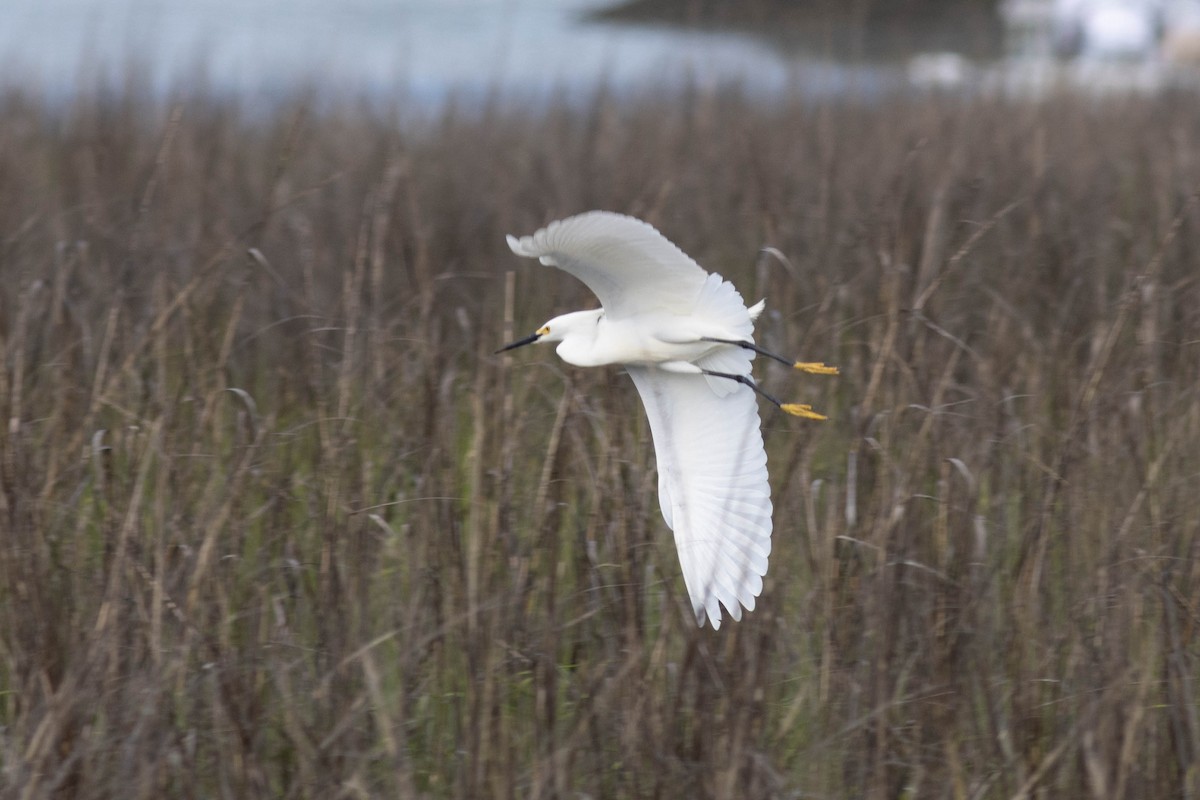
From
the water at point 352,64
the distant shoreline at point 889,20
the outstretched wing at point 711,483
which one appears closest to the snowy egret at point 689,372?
the outstretched wing at point 711,483

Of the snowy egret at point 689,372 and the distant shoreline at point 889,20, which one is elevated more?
the distant shoreline at point 889,20

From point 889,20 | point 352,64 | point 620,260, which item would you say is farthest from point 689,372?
point 889,20

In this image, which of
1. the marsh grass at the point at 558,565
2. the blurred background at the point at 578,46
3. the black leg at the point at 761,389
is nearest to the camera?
the marsh grass at the point at 558,565

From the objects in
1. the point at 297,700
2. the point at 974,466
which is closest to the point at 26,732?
the point at 297,700

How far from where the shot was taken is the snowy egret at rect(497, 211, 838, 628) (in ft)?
7.27

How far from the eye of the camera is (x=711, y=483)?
2.46m

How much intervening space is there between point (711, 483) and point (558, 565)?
1.08ft

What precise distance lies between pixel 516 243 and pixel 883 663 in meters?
0.82

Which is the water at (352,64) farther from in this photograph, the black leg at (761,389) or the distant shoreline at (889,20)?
the black leg at (761,389)

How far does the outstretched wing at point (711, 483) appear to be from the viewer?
2.17 m

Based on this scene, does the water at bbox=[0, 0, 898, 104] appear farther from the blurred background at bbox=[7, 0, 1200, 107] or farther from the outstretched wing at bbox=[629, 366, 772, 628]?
the outstretched wing at bbox=[629, 366, 772, 628]

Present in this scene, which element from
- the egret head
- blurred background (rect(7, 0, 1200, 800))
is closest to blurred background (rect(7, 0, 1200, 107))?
blurred background (rect(7, 0, 1200, 800))

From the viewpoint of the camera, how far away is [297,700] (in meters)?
2.11

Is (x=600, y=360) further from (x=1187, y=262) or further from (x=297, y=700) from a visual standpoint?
(x=1187, y=262)
